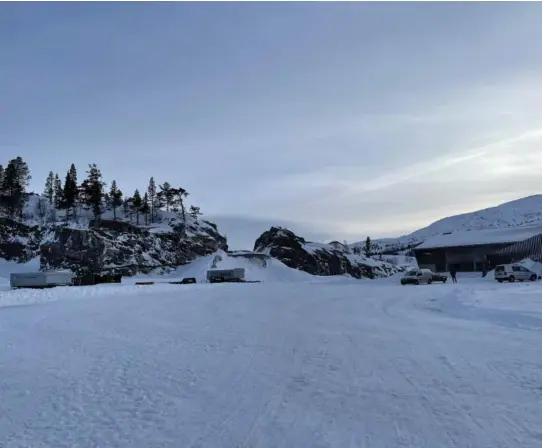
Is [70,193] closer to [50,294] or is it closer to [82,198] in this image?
[82,198]

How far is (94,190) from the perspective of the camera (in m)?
106

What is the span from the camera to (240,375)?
8.84 metres

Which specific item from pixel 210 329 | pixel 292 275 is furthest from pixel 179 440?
pixel 292 275

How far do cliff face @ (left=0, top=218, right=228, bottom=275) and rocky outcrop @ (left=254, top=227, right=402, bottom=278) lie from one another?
70.8 ft

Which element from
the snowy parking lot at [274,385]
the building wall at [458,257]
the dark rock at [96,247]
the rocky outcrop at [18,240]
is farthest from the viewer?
the rocky outcrop at [18,240]

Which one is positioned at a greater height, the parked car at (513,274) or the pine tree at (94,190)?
the pine tree at (94,190)

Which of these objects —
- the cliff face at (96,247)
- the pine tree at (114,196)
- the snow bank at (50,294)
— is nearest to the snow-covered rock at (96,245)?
the cliff face at (96,247)

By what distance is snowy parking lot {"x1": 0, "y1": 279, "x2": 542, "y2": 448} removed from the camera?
18.8 ft

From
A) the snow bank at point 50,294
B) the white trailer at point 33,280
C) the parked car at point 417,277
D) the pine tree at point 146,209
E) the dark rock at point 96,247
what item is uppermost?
the pine tree at point 146,209

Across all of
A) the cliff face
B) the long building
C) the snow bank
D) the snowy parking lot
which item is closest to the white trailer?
the snow bank

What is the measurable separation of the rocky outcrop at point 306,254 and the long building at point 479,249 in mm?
38809

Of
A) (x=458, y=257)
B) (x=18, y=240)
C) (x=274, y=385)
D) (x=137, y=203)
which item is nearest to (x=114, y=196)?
(x=137, y=203)

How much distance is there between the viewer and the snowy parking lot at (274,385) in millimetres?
5734

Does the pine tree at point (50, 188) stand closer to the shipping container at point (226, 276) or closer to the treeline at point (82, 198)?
the treeline at point (82, 198)
